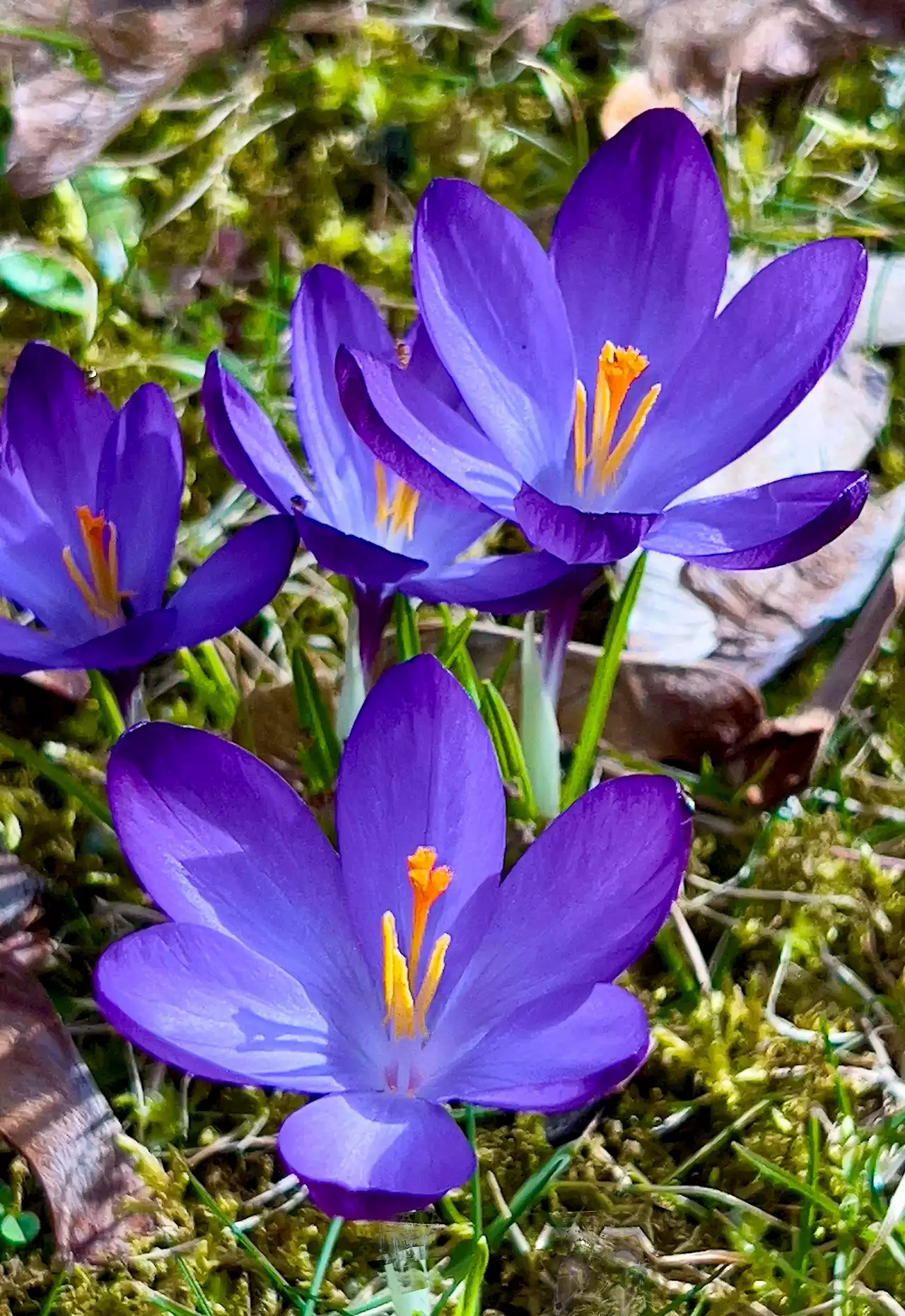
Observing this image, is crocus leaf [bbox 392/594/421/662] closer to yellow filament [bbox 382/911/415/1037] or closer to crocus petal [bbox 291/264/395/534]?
crocus petal [bbox 291/264/395/534]

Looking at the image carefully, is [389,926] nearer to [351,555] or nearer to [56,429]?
[351,555]

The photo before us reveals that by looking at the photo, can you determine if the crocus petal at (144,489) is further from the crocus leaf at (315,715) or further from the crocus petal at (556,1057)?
the crocus petal at (556,1057)

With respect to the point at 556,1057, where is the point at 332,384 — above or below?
above

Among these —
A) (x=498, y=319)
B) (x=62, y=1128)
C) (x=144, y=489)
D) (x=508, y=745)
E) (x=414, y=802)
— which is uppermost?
(x=498, y=319)

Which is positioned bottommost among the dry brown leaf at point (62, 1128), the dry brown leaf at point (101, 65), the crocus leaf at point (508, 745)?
the dry brown leaf at point (62, 1128)

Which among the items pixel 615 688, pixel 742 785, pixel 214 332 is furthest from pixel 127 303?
pixel 742 785

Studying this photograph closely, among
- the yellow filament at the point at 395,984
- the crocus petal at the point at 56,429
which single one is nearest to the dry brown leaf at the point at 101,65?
the crocus petal at the point at 56,429

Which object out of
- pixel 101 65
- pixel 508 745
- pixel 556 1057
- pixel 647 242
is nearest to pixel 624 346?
pixel 647 242
